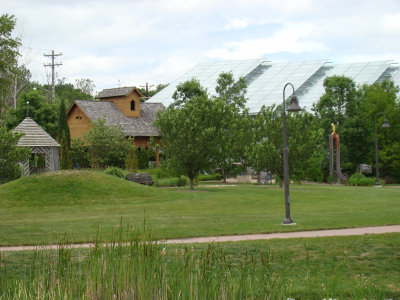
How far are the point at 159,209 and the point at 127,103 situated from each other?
3564 cm

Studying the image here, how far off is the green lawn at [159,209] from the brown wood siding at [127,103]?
27.9 meters

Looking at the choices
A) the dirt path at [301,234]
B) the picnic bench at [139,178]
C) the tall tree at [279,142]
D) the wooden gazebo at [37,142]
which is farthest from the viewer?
the wooden gazebo at [37,142]

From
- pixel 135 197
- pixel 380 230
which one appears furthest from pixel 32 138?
pixel 380 230

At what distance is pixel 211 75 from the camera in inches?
2721

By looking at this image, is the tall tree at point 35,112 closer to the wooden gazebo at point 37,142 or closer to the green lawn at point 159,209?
the wooden gazebo at point 37,142

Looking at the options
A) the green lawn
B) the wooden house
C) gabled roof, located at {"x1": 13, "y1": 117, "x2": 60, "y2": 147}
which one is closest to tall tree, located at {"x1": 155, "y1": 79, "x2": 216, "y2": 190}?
the green lawn

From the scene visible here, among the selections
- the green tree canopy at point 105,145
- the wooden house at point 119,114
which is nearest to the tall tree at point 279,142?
the green tree canopy at point 105,145

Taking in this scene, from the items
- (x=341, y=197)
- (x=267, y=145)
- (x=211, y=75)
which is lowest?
(x=341, y=197)

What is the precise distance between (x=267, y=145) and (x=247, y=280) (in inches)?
1179

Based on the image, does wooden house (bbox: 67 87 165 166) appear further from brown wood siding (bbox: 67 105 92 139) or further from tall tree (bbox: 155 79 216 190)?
tall tree (bbox: 155 79 216 190)

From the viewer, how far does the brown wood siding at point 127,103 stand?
188 feet

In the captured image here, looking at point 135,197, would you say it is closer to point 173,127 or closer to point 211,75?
point 173,127

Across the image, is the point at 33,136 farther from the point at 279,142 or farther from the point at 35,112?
the point at 35,112

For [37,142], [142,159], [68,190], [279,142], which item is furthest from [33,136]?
[279,142]
